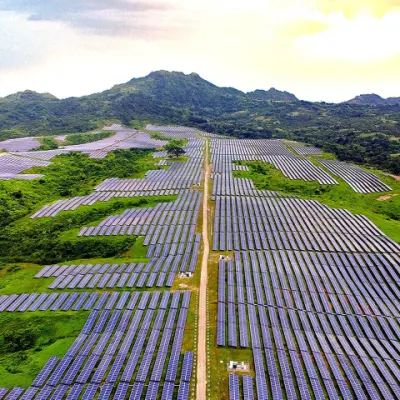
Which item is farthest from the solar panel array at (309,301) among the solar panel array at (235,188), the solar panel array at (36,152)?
the solar panel array at (36,152)

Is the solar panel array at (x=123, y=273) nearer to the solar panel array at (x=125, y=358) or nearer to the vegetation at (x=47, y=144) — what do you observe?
the solar panel array at (x=125, y=358)

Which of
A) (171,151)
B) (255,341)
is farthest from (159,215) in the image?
(171,151)

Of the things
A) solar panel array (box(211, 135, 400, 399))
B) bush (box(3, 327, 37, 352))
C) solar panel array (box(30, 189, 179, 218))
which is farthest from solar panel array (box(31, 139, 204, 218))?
bush (box(3, 327, 37, 352))

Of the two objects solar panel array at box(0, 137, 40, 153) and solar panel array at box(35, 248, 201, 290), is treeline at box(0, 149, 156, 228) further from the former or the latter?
solar panel array at box(35, 248, 201, 290)

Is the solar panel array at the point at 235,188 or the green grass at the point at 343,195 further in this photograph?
the solar panel array at the point at 235,188

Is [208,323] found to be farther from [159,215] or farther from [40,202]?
[40,202]

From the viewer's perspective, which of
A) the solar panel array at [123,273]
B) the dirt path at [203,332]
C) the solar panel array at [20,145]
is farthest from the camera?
the solar panel array at [20,145]
